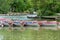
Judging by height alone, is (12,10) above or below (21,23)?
below

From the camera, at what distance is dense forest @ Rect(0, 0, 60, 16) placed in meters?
42.7

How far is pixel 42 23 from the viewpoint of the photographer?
1141 inches

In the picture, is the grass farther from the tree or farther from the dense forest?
the tree

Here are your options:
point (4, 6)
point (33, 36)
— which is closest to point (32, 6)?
point (4, 6)

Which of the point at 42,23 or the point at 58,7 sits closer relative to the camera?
the point at 42,23

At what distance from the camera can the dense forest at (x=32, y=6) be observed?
42656 millimetres

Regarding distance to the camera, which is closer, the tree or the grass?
the grass

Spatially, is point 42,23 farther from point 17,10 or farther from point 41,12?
point 17,10

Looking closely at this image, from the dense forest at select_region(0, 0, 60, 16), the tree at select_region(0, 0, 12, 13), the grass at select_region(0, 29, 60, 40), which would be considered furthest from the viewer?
the tree at select_region(0, 0, 12, 13)

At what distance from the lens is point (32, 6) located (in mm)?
44719

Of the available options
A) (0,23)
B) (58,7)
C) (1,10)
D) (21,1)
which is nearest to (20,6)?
(21,1)

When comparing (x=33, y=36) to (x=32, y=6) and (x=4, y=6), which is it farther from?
(x=4, y=6)

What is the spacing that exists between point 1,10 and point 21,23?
88.7 ft

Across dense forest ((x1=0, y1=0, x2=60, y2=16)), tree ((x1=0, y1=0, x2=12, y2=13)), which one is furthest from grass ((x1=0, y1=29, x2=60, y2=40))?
tree ((x1=0, y1=0, x2=12, y2=13))
